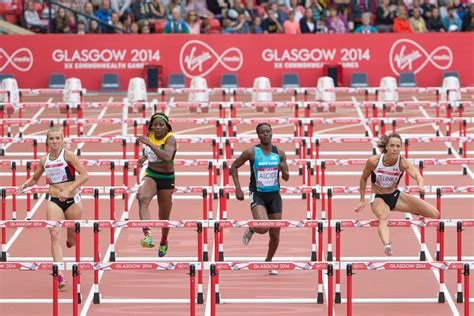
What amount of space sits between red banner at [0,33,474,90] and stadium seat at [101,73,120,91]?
0.67ft

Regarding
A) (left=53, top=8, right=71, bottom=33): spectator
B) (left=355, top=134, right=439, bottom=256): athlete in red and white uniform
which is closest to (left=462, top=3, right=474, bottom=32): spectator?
(left=53, top=8, right=71, bottom=33): spectator

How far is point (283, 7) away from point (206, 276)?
20179mm

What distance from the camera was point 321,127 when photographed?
30.1 m

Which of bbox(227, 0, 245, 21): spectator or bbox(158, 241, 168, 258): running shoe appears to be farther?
bbox(227, 0, 245, 21): spectator

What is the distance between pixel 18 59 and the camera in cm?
3441

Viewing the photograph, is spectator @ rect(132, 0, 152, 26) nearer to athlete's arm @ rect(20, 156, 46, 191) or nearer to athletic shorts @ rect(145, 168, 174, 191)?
athletic shorts @ rect(145, 168, 174, 191)

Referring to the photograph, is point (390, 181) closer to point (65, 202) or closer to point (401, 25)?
point (65, 202)

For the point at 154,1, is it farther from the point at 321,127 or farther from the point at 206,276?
the point at 206,276

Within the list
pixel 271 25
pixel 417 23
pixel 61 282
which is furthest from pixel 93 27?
pixel 61 282

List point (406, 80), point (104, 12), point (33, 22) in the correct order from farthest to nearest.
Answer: point (104, 12) → point (33, 22) → point (406, 80)

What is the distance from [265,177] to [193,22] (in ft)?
60.7

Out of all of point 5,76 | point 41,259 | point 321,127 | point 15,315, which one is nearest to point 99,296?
point 15,315

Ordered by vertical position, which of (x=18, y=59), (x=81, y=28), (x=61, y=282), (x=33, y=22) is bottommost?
(x=61, y=282)

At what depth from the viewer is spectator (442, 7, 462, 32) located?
120 feet
